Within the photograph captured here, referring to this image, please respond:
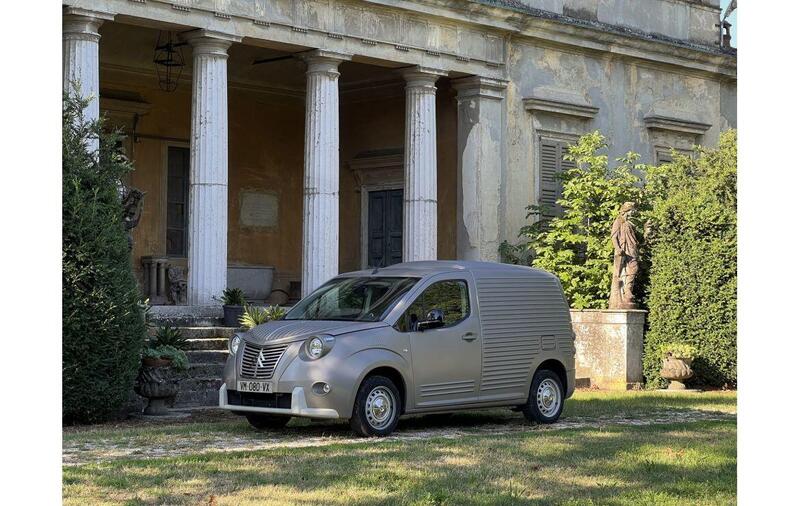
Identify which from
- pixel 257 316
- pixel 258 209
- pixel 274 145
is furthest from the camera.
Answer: pixel 274 145

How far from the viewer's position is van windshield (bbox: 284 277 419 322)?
12.1 m

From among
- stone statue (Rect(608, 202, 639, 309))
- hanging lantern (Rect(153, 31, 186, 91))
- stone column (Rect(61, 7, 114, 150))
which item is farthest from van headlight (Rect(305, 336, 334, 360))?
hanging lantern (Rect(153, 31, 186, 91))

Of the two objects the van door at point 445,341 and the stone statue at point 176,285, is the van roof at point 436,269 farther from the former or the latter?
the stone statue at point 176,285

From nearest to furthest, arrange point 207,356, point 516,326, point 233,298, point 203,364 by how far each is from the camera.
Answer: point 516,326 → point 203,364 → point 207,356 → point 233,298

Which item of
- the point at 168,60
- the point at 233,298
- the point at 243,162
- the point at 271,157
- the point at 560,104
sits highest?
the point at 168,60

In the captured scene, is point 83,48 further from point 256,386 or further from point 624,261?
point 624,261

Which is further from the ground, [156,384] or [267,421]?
[156,384]

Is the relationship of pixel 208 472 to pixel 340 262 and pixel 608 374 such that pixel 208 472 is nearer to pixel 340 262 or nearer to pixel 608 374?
pixel 608 374

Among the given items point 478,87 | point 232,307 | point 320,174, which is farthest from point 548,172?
point 232,307

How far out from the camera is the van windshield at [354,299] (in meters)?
12.1

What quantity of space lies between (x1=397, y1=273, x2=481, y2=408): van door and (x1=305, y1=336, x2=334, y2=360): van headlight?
910mm

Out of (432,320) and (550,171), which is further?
(550,171)

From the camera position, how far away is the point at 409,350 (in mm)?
11797

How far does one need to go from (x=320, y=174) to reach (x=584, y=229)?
5.35 m
